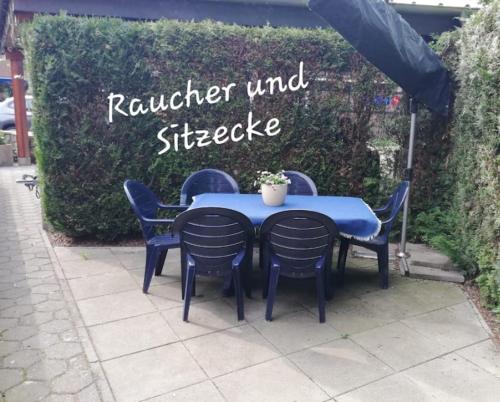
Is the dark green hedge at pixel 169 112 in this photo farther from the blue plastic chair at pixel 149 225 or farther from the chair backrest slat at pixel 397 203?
the chair backrest slat at pixel 397 203

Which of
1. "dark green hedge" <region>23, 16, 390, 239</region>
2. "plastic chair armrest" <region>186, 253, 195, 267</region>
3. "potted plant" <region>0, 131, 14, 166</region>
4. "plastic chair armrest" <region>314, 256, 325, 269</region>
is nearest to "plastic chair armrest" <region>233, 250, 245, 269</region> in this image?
"plastic chair armrest" <region>186, 253, 195, 267</region>

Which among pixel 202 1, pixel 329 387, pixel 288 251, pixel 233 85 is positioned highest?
pixel 202 1

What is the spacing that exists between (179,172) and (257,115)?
113cm

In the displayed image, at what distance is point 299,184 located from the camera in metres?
4.91

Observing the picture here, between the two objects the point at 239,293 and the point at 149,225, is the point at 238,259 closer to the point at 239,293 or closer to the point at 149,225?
the point at 239,293

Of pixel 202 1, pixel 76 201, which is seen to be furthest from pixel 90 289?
pixel 202 1

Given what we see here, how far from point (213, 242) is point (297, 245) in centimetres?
62

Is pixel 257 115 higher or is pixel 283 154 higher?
pixel 257 115

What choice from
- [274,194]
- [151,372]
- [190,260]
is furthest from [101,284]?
[274,194]

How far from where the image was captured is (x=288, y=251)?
336 centimetres

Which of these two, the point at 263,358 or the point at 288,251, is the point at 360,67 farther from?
the point at 263,358

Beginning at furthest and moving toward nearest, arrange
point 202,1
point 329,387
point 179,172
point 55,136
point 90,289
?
point 202,1 < point 179,172 < point 55,136 < point 90,289 < point 329,387

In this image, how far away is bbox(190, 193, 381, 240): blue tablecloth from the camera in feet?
11.7

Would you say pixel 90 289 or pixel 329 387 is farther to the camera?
pixel 90 289
